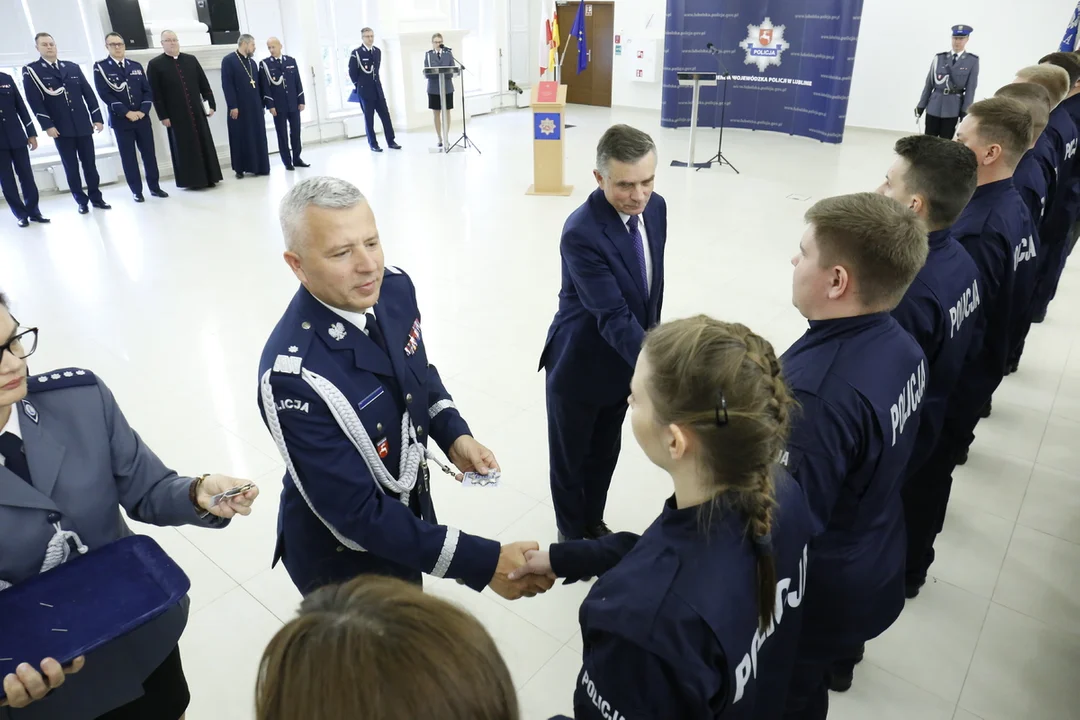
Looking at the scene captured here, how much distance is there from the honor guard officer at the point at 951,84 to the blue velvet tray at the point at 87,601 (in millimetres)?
10652

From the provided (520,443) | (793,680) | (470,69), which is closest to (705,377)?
(793,680)

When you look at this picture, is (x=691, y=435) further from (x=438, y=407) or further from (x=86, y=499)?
(x=86, y=499)

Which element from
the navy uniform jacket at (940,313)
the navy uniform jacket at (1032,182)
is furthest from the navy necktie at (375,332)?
the navy uniform jacket at (1032,182)

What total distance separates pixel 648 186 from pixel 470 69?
43.9ft

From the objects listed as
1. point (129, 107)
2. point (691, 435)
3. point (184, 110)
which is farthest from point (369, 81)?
point (691, 435)

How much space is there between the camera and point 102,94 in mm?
8242

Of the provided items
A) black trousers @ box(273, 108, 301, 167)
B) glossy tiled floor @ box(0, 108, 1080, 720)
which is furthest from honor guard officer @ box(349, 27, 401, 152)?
glossy tiled floor @ box(0, 108, 1080, 720)

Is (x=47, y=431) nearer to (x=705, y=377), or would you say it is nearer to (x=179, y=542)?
(x=705, y=377)

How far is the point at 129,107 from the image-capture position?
333 inches

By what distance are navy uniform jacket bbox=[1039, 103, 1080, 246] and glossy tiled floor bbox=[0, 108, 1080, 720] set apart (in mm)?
912

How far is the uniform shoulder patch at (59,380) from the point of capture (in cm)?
156

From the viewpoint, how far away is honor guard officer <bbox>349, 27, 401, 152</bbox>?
11.0 meters

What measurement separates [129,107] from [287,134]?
231cm

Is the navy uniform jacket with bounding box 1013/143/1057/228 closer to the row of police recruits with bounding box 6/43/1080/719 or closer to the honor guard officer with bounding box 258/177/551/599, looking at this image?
the row of police recruits with bounding box 6/43/1080/719
